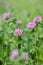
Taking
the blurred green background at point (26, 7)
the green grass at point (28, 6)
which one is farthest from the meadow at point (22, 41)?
the green grass at point (28, 6)

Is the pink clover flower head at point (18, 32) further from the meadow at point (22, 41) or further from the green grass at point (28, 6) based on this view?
the green grass at point (28, 6)

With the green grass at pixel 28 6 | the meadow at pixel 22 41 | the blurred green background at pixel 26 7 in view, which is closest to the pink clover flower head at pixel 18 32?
the meadow at pixel 22 41

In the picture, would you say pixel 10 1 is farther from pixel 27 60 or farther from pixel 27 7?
pixel 27 60

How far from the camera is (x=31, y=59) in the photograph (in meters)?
3.38

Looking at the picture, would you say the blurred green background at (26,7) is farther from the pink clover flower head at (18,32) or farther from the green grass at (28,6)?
the pink clover flower head at (18,32)

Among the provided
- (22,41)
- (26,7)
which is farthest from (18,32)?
(26,7)

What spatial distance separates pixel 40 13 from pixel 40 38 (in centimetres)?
189

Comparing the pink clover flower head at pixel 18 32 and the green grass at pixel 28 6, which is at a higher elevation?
the green grass at pixel 28 6

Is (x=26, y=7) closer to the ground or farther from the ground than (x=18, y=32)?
farther from the ground

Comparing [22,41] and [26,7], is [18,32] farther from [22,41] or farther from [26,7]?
[26,7]

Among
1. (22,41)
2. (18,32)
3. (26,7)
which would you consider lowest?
(22,41)

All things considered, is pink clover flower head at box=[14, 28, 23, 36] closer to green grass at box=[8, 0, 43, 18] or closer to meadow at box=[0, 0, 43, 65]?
meadow at box=[0, 0, 43, 65]

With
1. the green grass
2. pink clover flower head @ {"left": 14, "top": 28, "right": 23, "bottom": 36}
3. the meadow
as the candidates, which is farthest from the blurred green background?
pink clover flower head @ {"left": 14, "top": 28, "right": 23, "bottom": 36}

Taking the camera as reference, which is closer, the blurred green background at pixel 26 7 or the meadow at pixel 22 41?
the meadow at pixel 22 41
